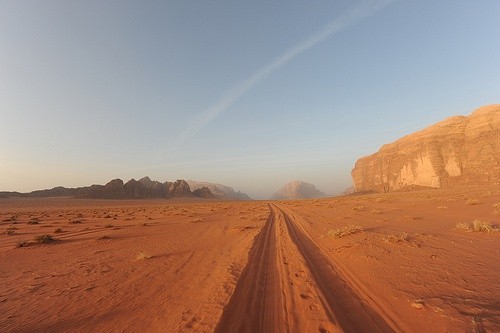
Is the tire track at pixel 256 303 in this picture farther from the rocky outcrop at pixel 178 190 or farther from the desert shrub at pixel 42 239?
the rocky outcrop at pixel 178 190

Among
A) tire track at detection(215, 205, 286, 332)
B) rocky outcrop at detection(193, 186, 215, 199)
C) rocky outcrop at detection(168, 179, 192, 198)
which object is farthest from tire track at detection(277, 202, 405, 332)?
rocky outcrop at detection(193, 186, 215, 199)

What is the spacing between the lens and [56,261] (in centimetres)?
922

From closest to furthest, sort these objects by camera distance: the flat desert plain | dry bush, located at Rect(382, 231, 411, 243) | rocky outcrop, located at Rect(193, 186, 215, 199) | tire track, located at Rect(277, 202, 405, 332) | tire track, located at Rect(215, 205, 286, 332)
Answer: tire track, located at Rect(277, 202, 405, 332) < tire track, located at Rect(215, 205, 286, 332) < the flat desert plain < dry bush, located at Rect(382, 231, 411, 243) < rocky outcrop, located at Rect(193, 186, 215, 199)

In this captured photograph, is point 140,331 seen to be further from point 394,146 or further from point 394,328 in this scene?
point 394,146

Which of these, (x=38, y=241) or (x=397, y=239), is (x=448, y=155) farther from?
(x=38, y=241)

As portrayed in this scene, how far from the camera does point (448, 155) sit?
252ft

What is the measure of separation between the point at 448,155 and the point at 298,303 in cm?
9429

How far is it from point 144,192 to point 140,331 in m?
108

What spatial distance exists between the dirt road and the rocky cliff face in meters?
80.8

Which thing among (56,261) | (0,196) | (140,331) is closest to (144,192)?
(0,196)

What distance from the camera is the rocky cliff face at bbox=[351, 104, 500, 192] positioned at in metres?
67.9

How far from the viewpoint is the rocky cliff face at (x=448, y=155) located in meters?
67.9

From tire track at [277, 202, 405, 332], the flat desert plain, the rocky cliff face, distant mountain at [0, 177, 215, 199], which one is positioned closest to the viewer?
tire track at [277, 202, 405, 332]

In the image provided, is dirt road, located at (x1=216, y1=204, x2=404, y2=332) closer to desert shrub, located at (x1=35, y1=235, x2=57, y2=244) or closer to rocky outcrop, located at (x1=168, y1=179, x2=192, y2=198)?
desert shrub, located at (x1=35, y1=235, x2=57, y2=244)
